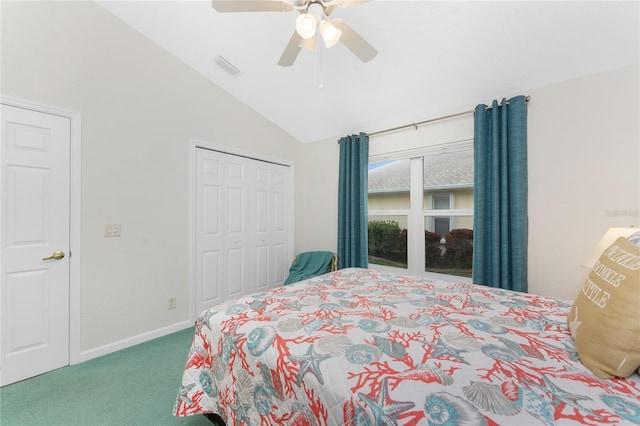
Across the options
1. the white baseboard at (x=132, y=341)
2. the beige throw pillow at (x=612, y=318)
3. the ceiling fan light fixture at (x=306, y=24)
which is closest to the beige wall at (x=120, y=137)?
the white baseboard at (x=132, y=341)

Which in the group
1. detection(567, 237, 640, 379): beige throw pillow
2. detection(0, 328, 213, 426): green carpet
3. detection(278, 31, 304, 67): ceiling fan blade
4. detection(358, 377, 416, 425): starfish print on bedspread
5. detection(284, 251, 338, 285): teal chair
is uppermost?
detection(278, 31, 304, 67): ceiling fan blade

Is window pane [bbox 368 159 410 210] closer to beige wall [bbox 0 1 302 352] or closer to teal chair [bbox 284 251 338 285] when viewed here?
teal chair [bbox 284 251 338 285]

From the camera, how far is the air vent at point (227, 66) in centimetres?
260

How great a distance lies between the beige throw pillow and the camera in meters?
0.76

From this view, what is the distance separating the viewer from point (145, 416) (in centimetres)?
150

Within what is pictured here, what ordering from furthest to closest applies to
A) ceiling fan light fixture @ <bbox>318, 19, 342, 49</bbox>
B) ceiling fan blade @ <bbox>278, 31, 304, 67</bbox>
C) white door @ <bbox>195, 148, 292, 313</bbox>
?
white door @ <bbox>195, 148, 292, 313</bbox>, ceiling fan blade @ <bbox>278, 31, 304, 67</bbox>, ceiling fan light fixture @ <bbox>318, 19, 342, 49</bbox>

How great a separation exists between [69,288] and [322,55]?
2.91 meters

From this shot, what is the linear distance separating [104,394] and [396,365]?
6.53 feet

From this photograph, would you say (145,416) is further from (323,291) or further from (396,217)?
(396,217)

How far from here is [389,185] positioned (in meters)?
3.37

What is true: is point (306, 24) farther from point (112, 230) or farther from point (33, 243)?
point (33, 243)

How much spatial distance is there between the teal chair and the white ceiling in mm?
1832

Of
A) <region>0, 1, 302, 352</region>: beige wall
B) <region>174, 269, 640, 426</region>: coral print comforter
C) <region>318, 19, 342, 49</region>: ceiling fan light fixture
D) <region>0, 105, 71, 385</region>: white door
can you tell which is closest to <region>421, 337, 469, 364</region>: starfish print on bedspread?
<region>174, 269, 640, 426</region>: coral print comforter

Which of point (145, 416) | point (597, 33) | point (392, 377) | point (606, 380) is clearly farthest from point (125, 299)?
point (597, 33)
